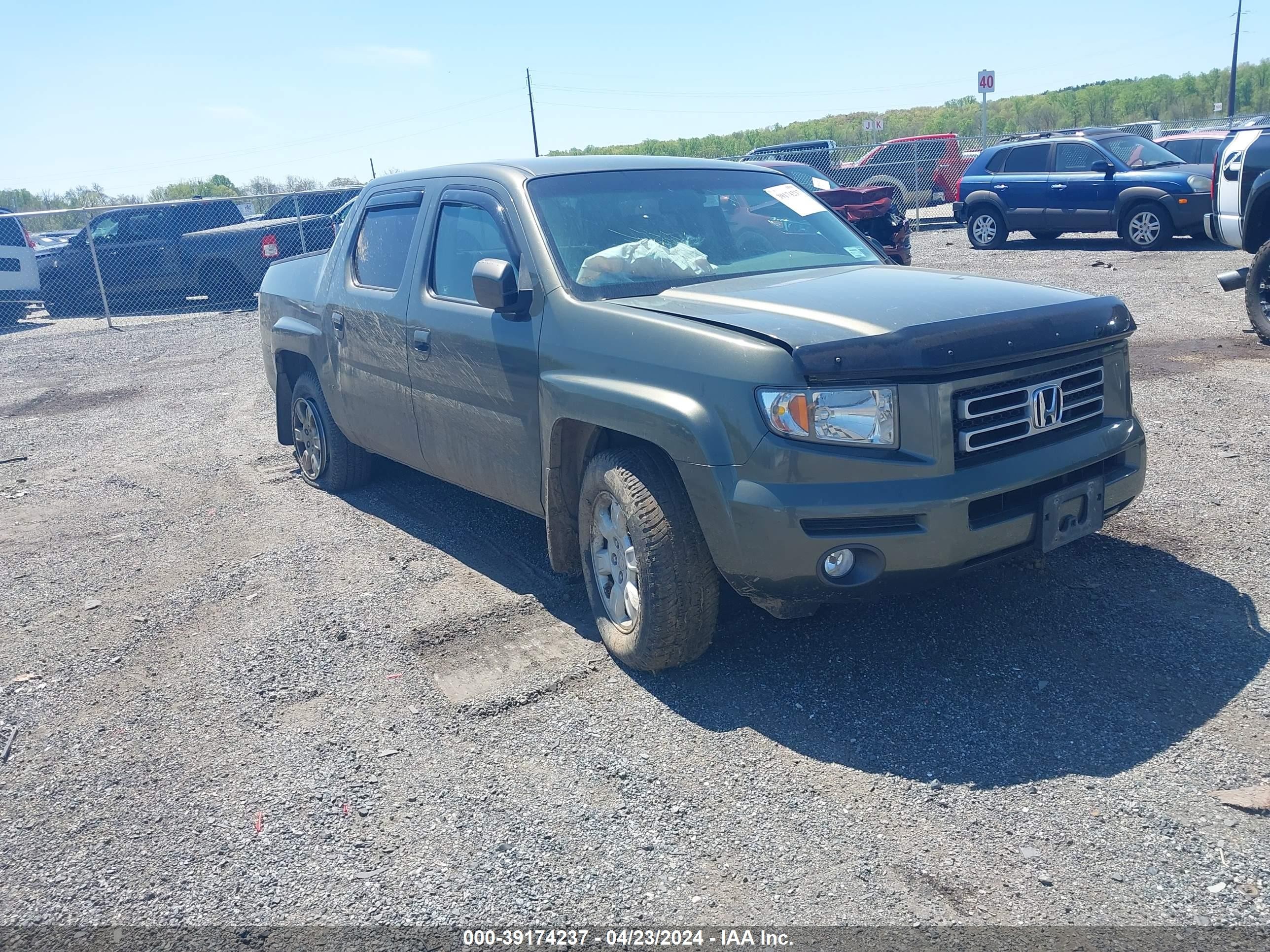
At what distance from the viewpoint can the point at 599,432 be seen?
4.12 m

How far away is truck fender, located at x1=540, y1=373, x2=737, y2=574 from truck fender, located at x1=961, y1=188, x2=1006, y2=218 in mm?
15339

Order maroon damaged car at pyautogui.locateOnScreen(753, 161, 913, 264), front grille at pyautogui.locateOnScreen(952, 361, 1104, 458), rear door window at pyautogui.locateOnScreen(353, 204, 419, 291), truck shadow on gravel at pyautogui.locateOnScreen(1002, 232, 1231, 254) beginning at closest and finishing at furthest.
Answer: front grille at pyautogui.locateOnScreen(952, 361, 1104, 458), rear door window at pyautogui.locateOnScreen(353, 204, 419, 291), maroon damaged car at pyautogui.locateOnScreen(753, 161, 913, 264), truck shadow on gravel at pyautogui.locateOnScreen(1002, 232, 1231, 254)

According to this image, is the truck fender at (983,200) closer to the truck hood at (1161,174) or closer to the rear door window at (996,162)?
the rear door window at (996,162)

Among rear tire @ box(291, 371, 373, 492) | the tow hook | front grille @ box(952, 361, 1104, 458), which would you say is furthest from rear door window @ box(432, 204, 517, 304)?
the tow hook

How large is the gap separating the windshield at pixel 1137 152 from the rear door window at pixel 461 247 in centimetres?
1418

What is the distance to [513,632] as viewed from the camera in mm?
4500

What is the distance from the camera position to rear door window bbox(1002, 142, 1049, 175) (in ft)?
56.1

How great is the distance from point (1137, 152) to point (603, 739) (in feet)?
52.3

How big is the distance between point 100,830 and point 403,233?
3.21 m

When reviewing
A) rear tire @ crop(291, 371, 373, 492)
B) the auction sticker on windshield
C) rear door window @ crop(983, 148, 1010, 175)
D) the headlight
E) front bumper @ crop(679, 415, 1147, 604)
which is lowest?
rear tire @ crop(291, 371, 373, 492)

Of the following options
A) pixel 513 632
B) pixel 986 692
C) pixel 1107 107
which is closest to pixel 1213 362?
pixel 986 692

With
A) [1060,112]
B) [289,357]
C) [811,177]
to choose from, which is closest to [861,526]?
[289,357]

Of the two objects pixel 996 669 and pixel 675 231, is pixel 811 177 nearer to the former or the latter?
pixel 675 231

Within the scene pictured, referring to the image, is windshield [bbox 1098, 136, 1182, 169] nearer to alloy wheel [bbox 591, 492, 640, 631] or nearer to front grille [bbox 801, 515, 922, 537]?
alloy wheel [bbox 591, 492, 640, 631]
